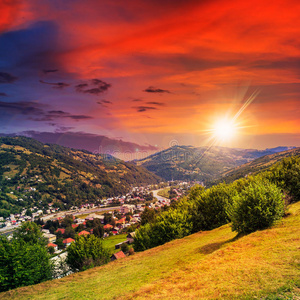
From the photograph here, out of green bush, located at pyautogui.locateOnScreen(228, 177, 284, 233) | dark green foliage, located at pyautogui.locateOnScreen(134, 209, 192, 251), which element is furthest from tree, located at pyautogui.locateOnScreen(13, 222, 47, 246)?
green bush, located at pyautogui.locateOnScreen(228, 177, 284, 233)

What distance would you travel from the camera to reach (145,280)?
2258 centimetres

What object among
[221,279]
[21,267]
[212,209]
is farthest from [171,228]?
[221,279]

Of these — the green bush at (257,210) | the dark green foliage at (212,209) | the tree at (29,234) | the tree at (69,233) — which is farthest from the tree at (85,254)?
the tree at (69,233)

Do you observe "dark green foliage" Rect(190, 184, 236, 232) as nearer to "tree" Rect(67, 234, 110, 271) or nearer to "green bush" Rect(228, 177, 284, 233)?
"green bush" Rect(228, 177, 284, 233)

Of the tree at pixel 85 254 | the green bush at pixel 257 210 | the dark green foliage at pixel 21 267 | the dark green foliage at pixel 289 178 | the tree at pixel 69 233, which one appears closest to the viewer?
the green bush at pixel 257 210

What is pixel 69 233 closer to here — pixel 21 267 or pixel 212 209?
pixel 21 267

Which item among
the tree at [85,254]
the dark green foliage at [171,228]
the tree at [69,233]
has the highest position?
the dark green foliage at [171,228]

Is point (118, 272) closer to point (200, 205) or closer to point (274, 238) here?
point (274, 238)

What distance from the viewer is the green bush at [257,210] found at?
27.2 metres

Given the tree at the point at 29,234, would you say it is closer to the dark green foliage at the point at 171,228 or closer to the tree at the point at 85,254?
the tree at the point at 85,254

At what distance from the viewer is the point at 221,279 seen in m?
16.0

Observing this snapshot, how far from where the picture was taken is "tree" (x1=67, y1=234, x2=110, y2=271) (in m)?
48.8

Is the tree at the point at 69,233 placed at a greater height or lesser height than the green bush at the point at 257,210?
lesser

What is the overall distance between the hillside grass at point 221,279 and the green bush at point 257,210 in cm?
171
